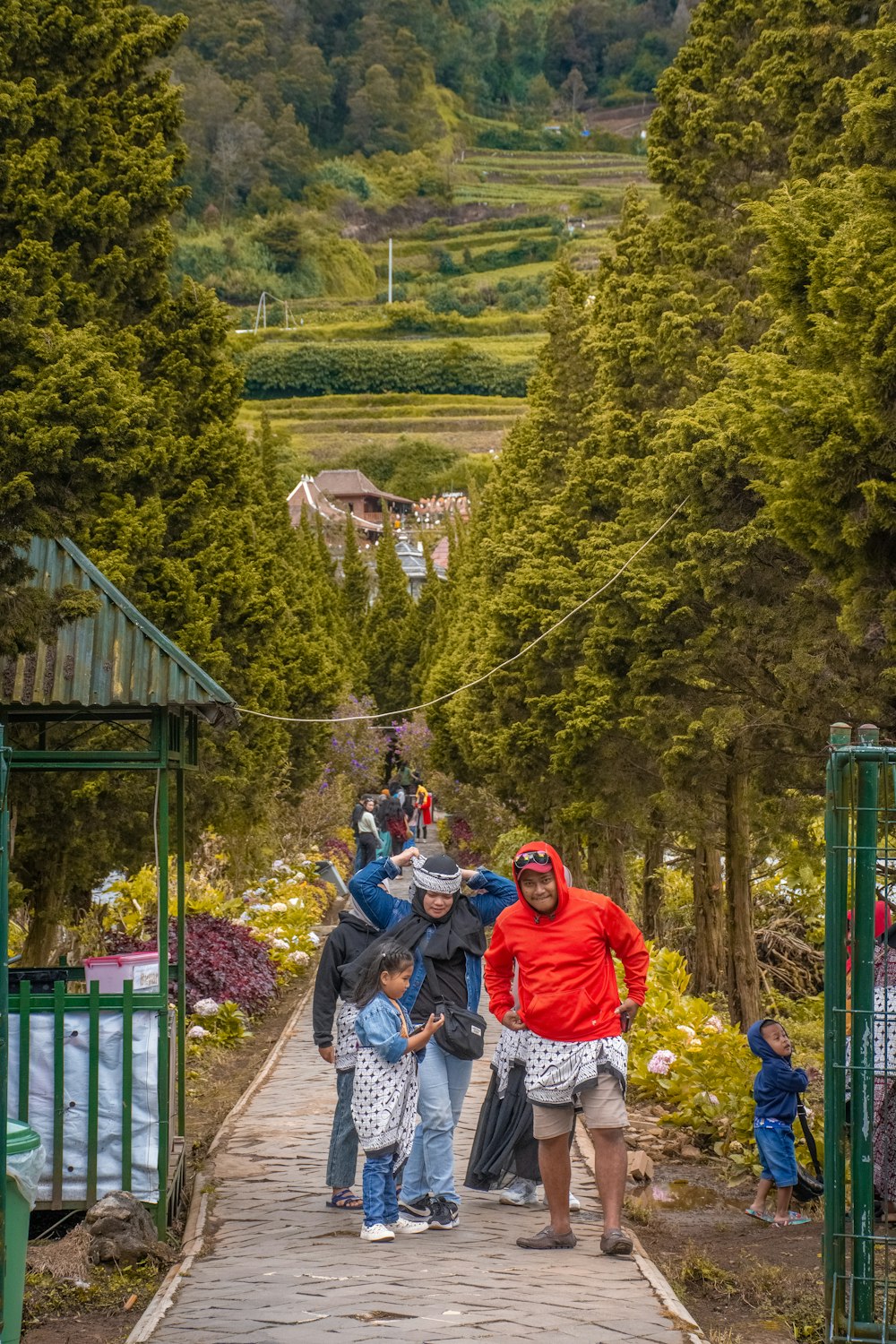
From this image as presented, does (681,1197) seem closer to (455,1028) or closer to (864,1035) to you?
(455,1028)

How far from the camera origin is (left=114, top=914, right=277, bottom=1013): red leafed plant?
16125 mm

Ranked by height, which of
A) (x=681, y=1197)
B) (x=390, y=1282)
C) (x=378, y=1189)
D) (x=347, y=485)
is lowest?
(x=681, y=1197)

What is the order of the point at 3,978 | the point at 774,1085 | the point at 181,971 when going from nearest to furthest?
1. the point at 3,978
2. the point at 774,1085
3. the point at 181,971

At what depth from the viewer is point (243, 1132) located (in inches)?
423

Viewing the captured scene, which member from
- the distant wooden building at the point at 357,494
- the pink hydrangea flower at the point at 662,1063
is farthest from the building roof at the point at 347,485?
the pink hydrangea flower at the point at 662,1063

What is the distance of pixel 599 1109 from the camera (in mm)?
7273

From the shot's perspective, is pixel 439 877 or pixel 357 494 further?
pixel 357 494

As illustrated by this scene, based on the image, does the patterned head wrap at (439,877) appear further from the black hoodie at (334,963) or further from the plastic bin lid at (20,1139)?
the plastic bin lid at (20,1139)

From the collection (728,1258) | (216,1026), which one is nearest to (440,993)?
(728,1258)

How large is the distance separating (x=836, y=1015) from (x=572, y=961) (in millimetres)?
1589

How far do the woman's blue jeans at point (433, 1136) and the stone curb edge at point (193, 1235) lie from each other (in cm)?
102

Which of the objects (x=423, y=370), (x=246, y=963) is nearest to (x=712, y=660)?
(x=246, y=963)

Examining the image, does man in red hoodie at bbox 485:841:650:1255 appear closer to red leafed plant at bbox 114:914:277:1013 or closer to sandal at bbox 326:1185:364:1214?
sandal at bbox 326:1185:364:1214

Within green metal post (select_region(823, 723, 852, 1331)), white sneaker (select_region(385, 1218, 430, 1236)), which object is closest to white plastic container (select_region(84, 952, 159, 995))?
white sneaker (select_region(385, 1218, 430, 1236))
